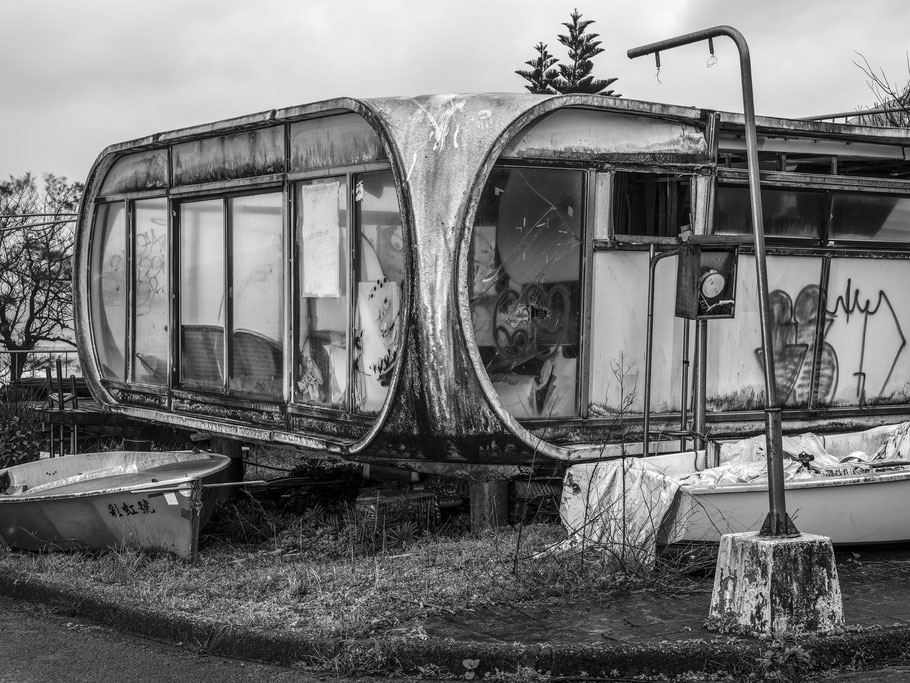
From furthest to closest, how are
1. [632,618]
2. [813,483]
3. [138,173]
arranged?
[138,173] < [813,483] < [632,618]

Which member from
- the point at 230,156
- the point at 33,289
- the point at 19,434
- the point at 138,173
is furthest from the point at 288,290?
the point at 33,289

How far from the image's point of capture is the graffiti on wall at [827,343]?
8.78 m

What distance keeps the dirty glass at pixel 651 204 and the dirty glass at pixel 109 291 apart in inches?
205

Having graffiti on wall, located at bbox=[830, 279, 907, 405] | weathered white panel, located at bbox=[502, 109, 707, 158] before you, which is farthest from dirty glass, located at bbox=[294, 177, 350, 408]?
graffiti on wall, located at bbox=[830, 279, 907, 405]

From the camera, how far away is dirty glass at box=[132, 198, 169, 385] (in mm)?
10477

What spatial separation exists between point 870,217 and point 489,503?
3.92 metres

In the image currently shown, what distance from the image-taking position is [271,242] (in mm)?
9195

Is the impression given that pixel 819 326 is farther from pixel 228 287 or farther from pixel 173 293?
pixel 173 293

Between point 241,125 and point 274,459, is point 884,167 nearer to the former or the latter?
point 241,125

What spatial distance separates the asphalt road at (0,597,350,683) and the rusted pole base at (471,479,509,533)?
105 inches

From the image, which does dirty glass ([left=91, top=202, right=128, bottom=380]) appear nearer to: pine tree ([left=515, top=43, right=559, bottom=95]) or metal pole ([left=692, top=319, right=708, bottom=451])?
metal pole ([left=692, top=319, right=708, bottom=451])

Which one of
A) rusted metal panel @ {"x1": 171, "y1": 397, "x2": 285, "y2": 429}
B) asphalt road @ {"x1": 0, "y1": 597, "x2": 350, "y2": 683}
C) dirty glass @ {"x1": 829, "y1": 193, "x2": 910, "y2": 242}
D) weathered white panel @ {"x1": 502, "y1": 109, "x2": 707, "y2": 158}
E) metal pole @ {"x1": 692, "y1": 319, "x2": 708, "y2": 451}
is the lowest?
asphalt road @ {"x1": 0, "y1": 597, "x2": 350, "y2": 683}

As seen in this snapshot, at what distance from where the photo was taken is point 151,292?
10664 mm

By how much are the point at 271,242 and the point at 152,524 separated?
2590mm
